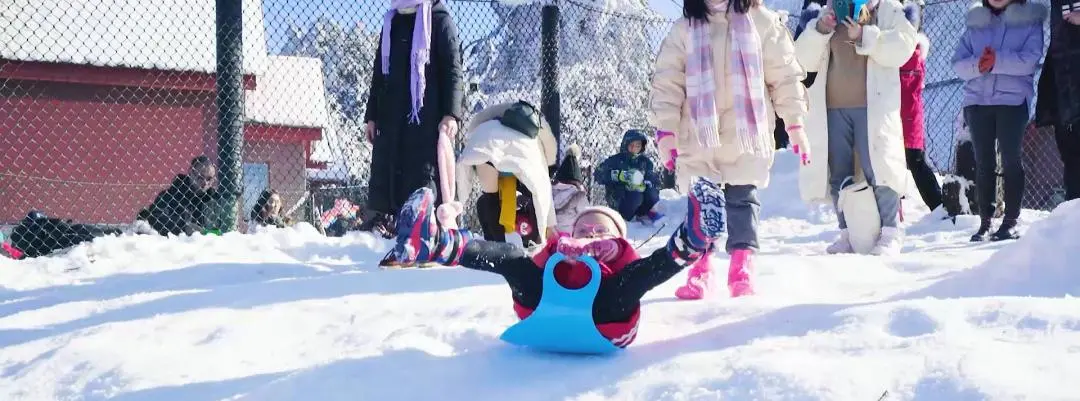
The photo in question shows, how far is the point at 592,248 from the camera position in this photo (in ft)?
7.89

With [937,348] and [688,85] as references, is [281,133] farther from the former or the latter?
[937,348]

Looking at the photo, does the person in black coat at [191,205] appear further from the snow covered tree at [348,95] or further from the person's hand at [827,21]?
the snow covered tree at [348,95]

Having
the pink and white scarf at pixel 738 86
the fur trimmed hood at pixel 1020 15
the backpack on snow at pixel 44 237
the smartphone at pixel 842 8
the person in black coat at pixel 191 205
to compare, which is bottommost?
the backpack on snow at pixel 44 237

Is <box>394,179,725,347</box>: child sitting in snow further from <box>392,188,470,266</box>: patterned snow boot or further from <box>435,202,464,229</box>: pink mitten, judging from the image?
<box>435,202,464,229</box>: pink mitten

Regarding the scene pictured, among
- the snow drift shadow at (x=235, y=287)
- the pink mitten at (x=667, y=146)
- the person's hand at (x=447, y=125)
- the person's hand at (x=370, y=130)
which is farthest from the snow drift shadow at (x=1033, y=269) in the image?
the person's hand at (x=370, y=130)

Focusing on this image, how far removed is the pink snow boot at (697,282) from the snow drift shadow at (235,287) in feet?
2.83

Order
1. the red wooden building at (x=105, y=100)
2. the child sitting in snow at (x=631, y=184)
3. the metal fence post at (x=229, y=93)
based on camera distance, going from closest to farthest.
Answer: the metal fence post at (x=229, y=93) < the child sitting in snow at (x=631, y=184) < the red wooden building at (x=105, y=100)

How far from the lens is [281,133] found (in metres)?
12.4

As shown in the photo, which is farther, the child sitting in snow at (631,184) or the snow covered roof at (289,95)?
the snow covered roof at (289,95)

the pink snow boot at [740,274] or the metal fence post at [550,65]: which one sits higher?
the metal fence post at [550,65]

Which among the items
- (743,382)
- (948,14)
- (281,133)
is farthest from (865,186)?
(281,133)

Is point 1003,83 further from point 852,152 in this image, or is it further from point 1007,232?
point 852,152

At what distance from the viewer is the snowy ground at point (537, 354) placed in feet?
5.89

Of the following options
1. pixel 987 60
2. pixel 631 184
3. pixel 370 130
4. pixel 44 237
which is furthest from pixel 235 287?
pixel 631 184
